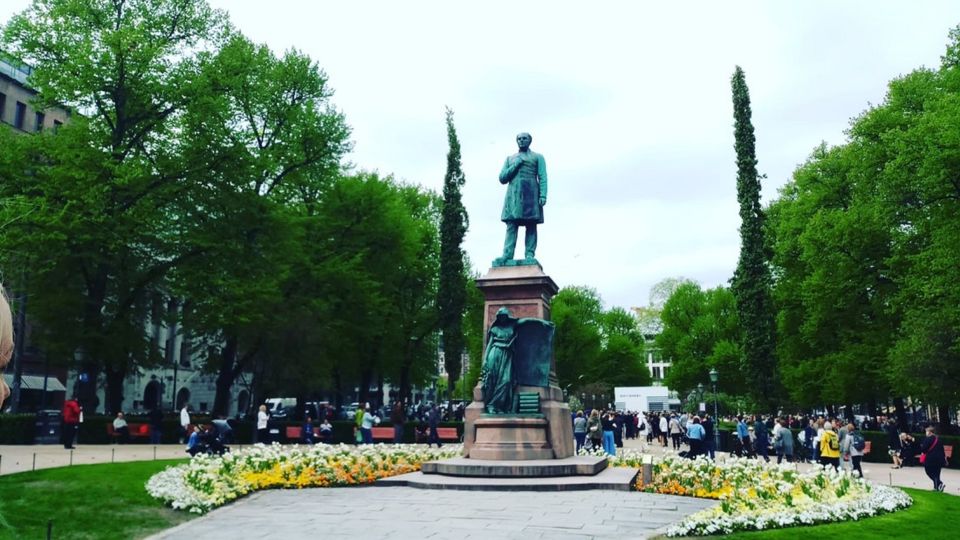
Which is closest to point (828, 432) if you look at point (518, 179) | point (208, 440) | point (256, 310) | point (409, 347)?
point (518, 179)

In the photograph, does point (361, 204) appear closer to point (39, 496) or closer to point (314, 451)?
point (314, 451)

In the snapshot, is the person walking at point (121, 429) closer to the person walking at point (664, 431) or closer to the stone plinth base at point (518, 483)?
the stone plinth base at point (518, 483)


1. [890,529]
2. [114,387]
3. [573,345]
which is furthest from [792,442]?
[573,345]

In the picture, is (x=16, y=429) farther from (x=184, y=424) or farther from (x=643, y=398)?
(x=643, y=398)

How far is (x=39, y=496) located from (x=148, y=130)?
71.1ft

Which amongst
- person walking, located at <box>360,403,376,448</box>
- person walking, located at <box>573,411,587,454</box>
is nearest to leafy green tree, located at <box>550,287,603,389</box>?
person walking, located at <box>360,403,376,448</box>

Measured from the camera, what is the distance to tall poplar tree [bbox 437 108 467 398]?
160 ft

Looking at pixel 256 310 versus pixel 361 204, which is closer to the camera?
pixel 256 310

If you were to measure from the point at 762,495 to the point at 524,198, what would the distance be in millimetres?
9931

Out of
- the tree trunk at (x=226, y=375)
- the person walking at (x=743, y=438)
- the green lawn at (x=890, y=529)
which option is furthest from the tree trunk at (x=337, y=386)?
the green lawn at (x=890, y=529)

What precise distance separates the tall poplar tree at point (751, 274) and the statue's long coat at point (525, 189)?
80.2 ft

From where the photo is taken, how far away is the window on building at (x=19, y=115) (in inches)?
1954

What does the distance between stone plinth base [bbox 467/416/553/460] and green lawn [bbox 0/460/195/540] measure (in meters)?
6.72

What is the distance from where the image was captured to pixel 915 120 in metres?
31.8
